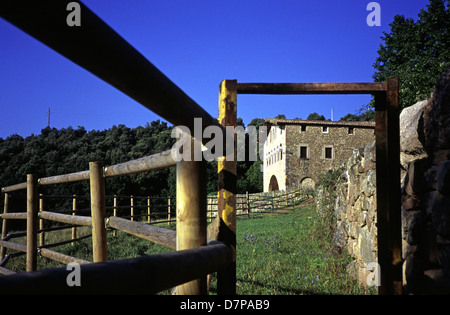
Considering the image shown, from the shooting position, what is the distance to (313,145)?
25641 mm

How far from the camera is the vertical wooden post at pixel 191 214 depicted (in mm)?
1231

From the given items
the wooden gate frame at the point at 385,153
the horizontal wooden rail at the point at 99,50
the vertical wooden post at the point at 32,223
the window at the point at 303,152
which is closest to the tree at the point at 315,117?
the window at the point at 303,152

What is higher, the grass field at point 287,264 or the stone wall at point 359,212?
the stone wall at point 359,212

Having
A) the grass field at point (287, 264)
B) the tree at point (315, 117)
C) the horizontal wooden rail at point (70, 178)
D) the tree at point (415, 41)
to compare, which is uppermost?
the tree at point (315, 117)

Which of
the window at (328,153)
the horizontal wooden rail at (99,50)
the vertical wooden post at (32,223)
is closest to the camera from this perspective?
the horizontal wooden rail at (99,50)

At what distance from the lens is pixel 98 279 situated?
63cm

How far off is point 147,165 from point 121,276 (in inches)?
45.1

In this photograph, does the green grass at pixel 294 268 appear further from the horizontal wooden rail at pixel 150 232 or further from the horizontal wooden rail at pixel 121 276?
the horizontal wooden rail at pixel 121 276

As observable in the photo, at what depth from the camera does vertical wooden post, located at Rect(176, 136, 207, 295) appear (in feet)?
4.04

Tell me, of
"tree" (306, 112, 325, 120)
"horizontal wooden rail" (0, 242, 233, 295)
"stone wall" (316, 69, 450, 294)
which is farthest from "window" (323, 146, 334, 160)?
"tree" (306, 112, 325, 120)

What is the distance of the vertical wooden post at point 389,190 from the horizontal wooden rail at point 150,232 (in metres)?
1.32

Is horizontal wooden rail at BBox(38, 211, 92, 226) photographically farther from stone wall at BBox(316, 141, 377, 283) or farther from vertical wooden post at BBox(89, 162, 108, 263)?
stone wall at BBox(316, 141, 377, 283)

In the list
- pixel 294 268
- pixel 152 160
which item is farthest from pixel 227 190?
pixel 294 268

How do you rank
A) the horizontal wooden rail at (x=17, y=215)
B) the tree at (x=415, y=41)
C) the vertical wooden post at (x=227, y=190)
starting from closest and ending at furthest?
the vertical wooden post at (x=227, y=190)
the horizontal wooden rail at (x=17, y=215)
the tree at (x=415, y=41)
